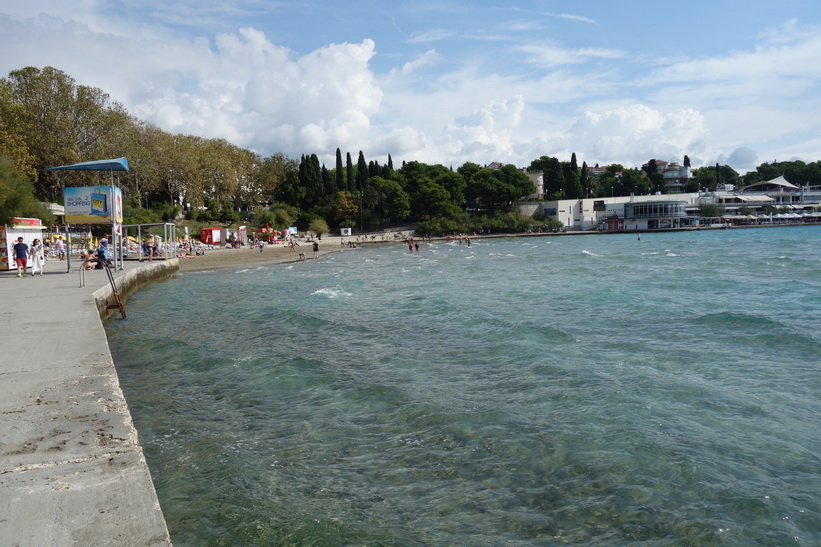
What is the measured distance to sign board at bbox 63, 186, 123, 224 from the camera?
A: 2455 centimetres

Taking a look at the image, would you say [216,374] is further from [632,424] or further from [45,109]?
[45,109]

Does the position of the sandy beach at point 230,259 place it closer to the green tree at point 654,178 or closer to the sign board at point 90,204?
the sign board at point 90,204

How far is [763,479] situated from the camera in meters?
6.26

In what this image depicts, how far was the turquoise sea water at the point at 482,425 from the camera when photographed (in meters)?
5.49

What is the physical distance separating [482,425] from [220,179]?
7124 centimetres

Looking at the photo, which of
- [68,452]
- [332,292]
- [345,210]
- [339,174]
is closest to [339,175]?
[339,174]

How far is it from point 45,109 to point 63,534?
50000 millimetres

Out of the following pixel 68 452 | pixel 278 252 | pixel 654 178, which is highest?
pixel 654 178

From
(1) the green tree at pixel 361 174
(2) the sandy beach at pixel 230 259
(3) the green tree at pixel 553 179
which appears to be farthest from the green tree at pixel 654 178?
(2) the sandy beach at pixel 230 259

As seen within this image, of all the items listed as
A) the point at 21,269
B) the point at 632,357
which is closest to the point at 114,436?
the point at 632,357

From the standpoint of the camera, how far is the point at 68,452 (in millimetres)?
5035

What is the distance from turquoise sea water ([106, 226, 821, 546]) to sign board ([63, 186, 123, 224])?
1002 cm

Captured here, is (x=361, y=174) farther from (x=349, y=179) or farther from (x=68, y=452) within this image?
(x=68, y=452)

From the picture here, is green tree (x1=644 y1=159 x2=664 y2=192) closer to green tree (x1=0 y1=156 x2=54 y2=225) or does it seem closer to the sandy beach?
the sandy beach
